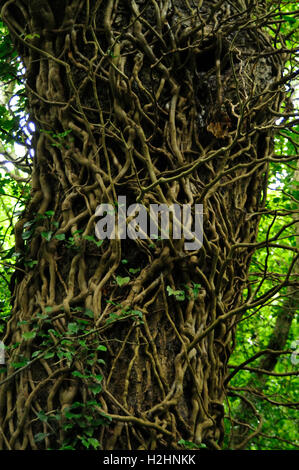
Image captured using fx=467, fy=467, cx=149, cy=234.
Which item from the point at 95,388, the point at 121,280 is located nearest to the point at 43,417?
the point at 95,388

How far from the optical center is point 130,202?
2.06 metres

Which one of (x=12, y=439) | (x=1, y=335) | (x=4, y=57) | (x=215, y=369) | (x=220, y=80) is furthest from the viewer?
(x=4, y=57)

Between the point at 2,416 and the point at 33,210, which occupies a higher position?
the point at 33,210

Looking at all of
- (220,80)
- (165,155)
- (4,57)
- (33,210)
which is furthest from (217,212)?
(4,57)

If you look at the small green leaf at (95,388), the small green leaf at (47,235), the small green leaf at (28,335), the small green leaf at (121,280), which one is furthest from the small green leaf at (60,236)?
the small green leaf at (95,388)

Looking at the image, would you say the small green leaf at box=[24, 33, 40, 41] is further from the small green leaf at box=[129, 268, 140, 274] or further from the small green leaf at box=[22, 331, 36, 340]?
the small green leaf at box=[22, 331, 36, 340]

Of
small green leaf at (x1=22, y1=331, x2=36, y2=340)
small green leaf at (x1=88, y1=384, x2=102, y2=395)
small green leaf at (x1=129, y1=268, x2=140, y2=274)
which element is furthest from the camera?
small green leaf at (x1=129, y1=268, x2=140, y2=274)

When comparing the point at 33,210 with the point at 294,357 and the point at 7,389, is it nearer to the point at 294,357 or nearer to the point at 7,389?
the point at 7,389

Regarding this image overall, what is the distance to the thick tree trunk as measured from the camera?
1.79 meters

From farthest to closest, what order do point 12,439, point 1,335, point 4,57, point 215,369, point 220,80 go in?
point 4,57 → point 220,80 → point 1,335 → point 215,369 → point 12,439

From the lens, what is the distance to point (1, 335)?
7.08ft

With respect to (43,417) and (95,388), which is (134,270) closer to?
(95,388)

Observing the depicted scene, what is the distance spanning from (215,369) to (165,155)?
0.98 metres

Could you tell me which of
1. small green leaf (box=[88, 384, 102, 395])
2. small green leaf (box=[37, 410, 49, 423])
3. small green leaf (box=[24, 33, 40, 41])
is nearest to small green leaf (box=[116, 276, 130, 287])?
small green leaf (box=[88, 384, 102, 395])
